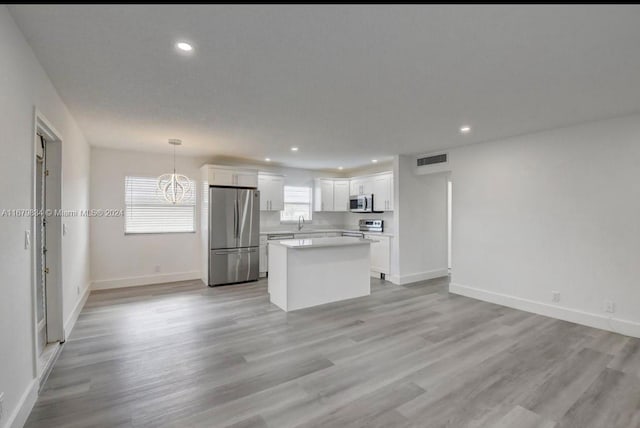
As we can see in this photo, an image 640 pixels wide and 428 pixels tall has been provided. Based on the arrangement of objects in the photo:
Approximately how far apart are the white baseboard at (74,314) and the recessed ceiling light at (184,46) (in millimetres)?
3310

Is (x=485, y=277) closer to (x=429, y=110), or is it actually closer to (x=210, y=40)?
(x=429, y=110)

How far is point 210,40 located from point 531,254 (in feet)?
15.8

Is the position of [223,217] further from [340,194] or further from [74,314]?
[340,194]

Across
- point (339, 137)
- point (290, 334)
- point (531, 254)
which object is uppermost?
point (339, 137)

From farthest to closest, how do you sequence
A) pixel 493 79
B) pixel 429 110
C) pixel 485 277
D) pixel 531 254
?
pixel 485 277
pixel 531 254
pixel 429 110
pixel 493 79

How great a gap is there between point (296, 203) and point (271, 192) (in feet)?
3.07

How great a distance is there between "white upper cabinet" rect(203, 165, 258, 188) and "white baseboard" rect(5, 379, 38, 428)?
3.94 m

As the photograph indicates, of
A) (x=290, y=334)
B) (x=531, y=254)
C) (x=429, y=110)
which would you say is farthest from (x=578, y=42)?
(x=290, y=334)

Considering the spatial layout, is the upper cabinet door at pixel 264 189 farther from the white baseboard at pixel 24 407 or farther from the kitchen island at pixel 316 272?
the white baseboard at pixel 24 407

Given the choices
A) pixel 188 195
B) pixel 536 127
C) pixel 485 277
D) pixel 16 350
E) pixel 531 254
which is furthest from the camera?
pixel 188 195

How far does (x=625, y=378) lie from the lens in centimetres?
253

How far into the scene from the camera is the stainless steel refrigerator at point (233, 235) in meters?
5.57

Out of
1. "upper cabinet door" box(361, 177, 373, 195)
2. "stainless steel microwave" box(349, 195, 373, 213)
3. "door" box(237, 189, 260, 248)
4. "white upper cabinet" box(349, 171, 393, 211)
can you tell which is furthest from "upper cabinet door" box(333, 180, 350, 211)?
"door" box(237, 189, 260, 248)

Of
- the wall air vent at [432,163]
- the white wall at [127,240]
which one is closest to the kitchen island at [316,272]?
the wall air vent at [432,163]
